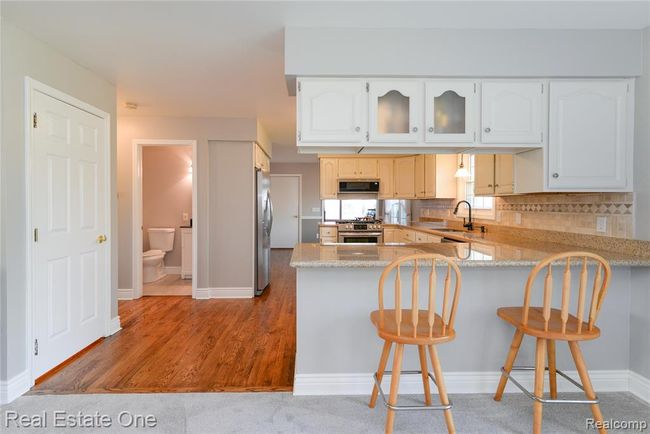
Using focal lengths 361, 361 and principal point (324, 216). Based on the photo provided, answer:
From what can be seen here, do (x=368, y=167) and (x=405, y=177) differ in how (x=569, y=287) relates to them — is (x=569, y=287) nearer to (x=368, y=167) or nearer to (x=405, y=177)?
(x=405, y=177)

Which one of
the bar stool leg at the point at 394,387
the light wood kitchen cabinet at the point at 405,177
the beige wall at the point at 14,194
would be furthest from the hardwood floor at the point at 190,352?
the light wood kitchen cabinet at the point at 405,177

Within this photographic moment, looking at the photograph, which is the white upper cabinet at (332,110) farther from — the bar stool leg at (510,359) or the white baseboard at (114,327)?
the white baseboard at (114,327)

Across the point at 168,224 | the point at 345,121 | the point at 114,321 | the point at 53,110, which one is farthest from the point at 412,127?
the point at 168,224

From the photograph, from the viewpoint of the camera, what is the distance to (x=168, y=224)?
5.90 metres

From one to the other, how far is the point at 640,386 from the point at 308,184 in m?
7.22

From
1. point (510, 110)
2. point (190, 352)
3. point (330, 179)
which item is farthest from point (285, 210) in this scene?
point (510, 110)

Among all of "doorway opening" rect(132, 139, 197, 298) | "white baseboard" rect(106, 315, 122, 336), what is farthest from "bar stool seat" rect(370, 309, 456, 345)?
"doorway opening" rect(132, 139, 197, 298)

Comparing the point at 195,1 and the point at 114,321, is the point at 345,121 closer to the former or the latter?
the point at 195,1

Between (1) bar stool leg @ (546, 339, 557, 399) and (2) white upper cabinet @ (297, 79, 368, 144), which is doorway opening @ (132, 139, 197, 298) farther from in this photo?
(1) bar stool leg @ (546, 339, 557, 399)

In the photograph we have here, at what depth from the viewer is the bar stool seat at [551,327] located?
1.74m

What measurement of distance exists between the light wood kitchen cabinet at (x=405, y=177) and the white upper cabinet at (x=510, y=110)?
319 cm

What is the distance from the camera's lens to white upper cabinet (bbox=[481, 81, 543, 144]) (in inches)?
91.0

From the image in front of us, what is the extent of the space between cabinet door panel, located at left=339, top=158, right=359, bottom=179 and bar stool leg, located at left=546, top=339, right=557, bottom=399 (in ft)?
14.2

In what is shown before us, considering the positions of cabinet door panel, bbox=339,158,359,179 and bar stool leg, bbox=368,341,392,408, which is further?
cabinet door panel, bbox=339,158,359,179
